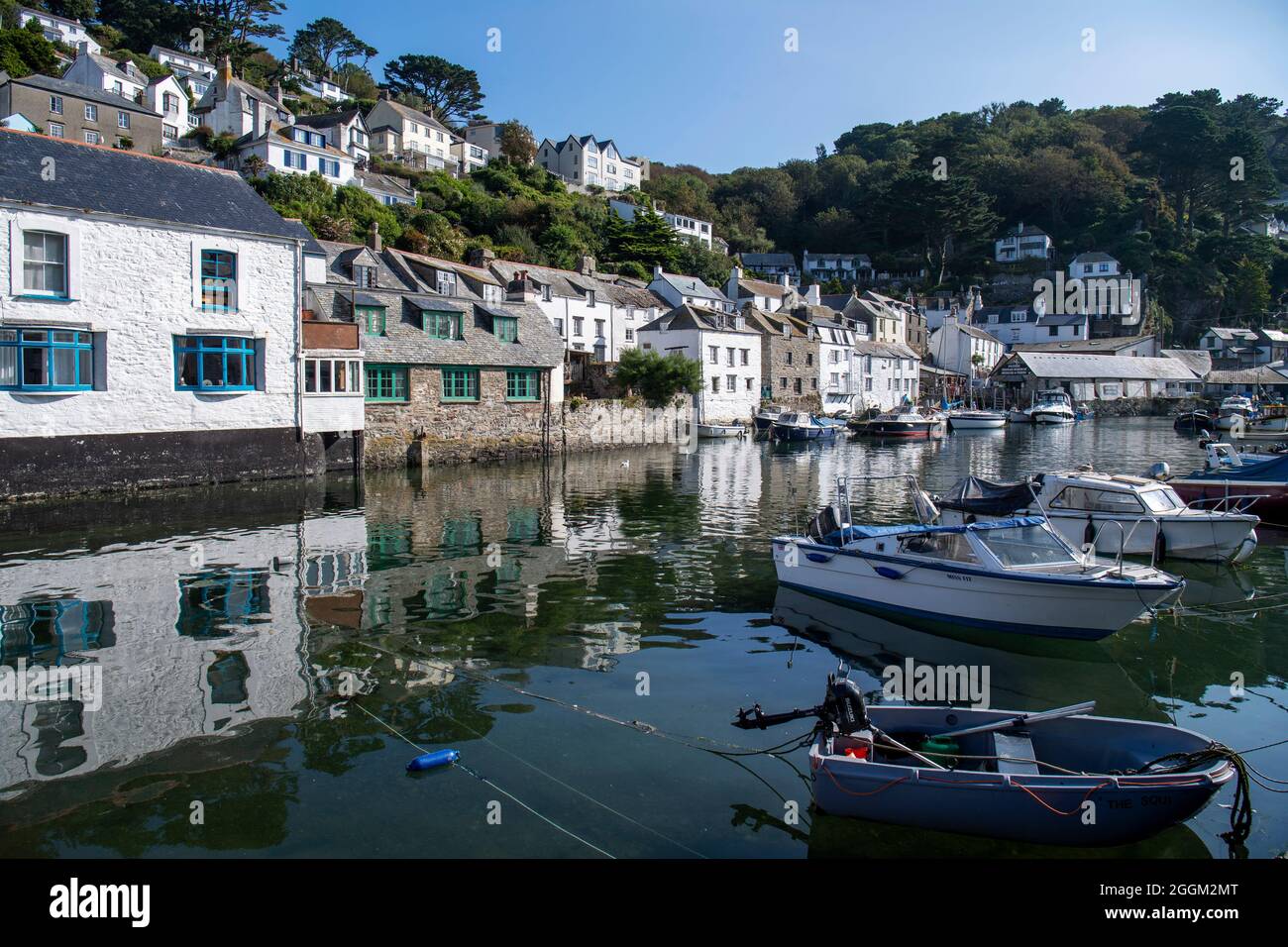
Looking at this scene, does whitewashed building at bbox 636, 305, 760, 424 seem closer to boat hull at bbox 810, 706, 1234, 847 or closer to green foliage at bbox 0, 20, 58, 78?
boat hull at bbox 810, 706, 1234, 847

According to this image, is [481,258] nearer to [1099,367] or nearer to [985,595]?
[985,595]

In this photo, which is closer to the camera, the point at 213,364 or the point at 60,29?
the point at 213,364

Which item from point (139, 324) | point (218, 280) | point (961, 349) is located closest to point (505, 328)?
point (218, 280)

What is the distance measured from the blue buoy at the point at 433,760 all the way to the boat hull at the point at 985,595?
888 cm

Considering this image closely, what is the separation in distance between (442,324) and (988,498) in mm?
29320

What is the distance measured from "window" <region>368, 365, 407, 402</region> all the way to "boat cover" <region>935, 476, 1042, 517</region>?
26.0 m

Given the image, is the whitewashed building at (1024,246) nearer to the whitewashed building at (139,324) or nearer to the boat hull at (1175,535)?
the boat hull at (1175,535)

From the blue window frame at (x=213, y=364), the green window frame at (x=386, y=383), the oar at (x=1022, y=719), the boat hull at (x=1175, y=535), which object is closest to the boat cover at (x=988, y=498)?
the boat hull at (x=1175, y=535)

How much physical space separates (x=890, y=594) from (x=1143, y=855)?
7.58 metres

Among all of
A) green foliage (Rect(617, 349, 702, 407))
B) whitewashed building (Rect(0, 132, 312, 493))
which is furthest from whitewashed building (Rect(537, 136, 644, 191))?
whitewashed building (Rect(0, 132, 312, 493))

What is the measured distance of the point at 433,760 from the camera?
9.64 m

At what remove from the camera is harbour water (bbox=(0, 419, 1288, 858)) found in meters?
8.47

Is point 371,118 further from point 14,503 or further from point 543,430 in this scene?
point 14,503

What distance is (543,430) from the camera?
44562 millimetres
